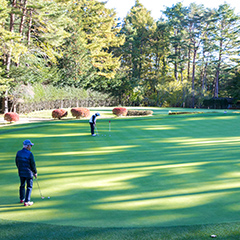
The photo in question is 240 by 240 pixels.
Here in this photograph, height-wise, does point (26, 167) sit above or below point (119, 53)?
below

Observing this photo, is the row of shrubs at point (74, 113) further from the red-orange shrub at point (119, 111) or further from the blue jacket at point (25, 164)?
the blue jacket at point (25, 164)

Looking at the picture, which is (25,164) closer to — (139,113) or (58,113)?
(58,113)

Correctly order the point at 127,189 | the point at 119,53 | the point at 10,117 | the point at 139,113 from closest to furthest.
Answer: the point at 127,189 → the point at 10,117 → the point at 139,113 → the point at 119,53

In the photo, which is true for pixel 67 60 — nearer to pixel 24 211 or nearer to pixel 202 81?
pixel 202 81

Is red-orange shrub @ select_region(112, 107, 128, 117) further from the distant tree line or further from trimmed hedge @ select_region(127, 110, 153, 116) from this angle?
the distant tree line

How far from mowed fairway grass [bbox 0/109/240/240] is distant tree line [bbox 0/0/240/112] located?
19.8 meters

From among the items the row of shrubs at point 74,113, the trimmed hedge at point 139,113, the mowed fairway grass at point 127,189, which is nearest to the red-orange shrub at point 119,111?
the row of shrubs at point 74,113

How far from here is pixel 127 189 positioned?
7.87m

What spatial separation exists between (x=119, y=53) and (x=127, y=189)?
5154 centimetres

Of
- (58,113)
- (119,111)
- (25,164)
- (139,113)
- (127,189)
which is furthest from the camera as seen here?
(139,113)

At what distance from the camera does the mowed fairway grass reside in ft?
17.7

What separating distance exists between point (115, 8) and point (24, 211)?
52.2 metres

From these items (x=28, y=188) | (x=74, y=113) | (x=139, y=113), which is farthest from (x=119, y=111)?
(x=28, y=188)

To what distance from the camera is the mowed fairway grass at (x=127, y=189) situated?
5.41 metres
